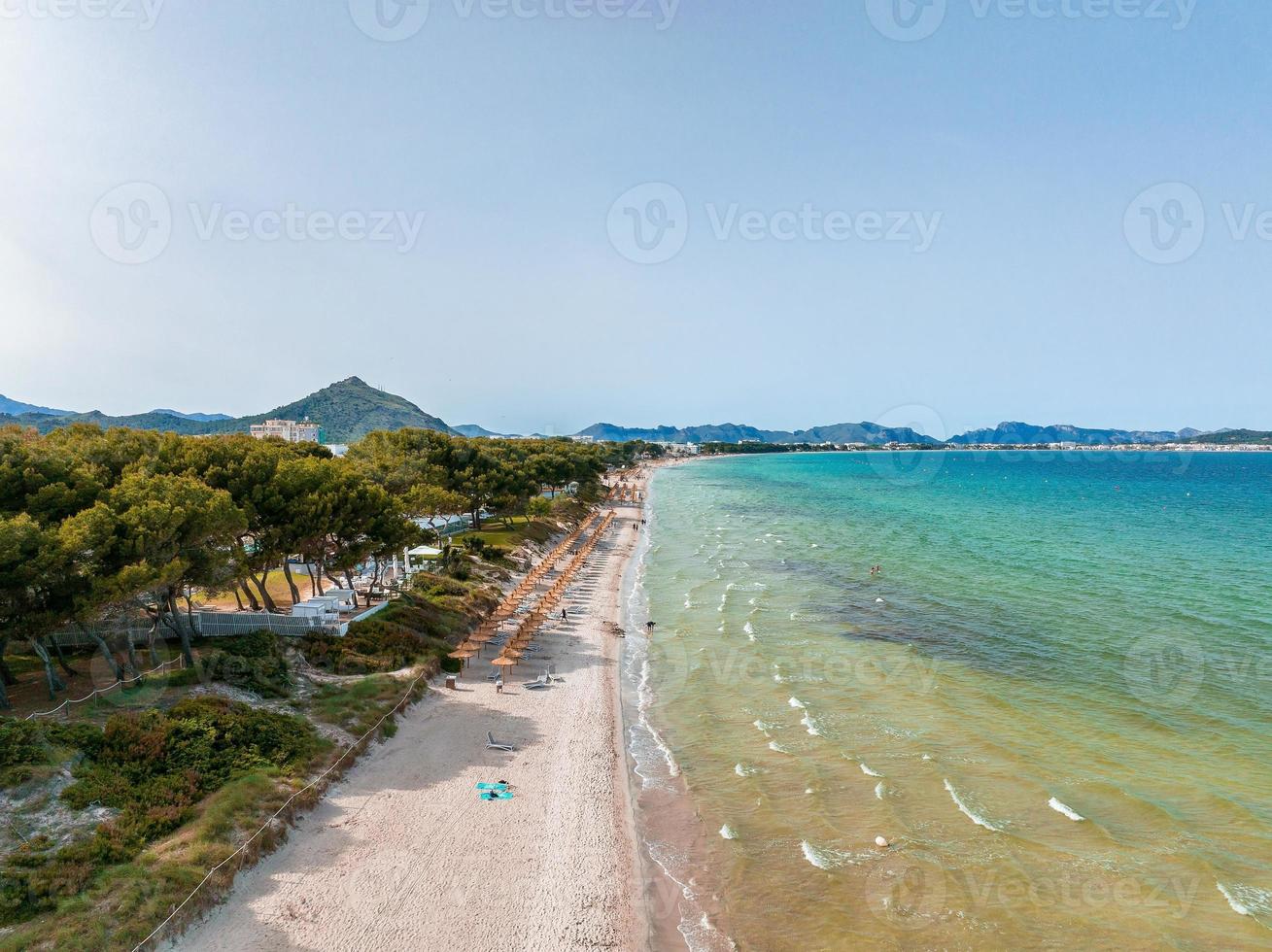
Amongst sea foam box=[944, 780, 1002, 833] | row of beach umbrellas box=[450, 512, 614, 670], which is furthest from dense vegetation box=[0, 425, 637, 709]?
sea foam box=[944, 780, 1002, 833]

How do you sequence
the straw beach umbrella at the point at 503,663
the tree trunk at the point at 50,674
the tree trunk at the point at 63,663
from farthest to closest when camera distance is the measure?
the straw beach umbrella at the point at 503,663 → the tree trunk at the point at 63,663 → the tree trunk at the point at 50,674

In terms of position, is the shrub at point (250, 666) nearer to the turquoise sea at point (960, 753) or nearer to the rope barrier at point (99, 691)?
the rope barrier at point (99, 691)

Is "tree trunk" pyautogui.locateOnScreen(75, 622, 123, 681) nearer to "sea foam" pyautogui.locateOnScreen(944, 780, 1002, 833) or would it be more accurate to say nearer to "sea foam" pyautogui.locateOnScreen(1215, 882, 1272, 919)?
"sea foam" pyautogui.locateOnScreen(944, 780, 1002, 833)

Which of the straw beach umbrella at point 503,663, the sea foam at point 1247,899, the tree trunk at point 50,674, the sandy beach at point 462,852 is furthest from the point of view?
the straw beach umbrella at point 503,663

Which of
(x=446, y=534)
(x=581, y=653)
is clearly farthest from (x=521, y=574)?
(x=581, y=653)

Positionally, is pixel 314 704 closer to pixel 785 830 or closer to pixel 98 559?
pixel 98 559

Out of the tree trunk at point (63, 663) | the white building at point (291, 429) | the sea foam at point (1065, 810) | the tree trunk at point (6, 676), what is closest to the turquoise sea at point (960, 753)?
the sea foam at point (1065, 810)
